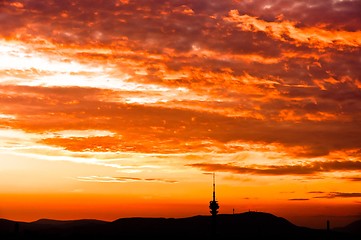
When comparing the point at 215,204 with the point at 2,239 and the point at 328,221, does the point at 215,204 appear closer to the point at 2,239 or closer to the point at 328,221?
the point at 328,221

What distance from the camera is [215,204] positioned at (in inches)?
6826

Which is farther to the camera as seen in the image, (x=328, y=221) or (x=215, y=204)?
(x=328, y=221)

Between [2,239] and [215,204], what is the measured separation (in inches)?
3207

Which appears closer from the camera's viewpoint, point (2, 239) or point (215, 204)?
point (215, 204)

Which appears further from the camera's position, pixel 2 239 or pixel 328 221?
pixel 328 221

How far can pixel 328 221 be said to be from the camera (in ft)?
655

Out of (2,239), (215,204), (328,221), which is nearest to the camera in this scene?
(215,204)

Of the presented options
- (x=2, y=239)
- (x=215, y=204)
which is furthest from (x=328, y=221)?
(x=2, y=239)

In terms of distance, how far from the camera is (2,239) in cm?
18462

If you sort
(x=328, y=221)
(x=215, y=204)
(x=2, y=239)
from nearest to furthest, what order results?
(x=215, y=204) → (x=2, y=239) → (x=328, y=221)

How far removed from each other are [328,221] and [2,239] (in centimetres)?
12799

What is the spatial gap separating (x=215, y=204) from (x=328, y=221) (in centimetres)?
5571

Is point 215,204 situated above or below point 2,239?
above
